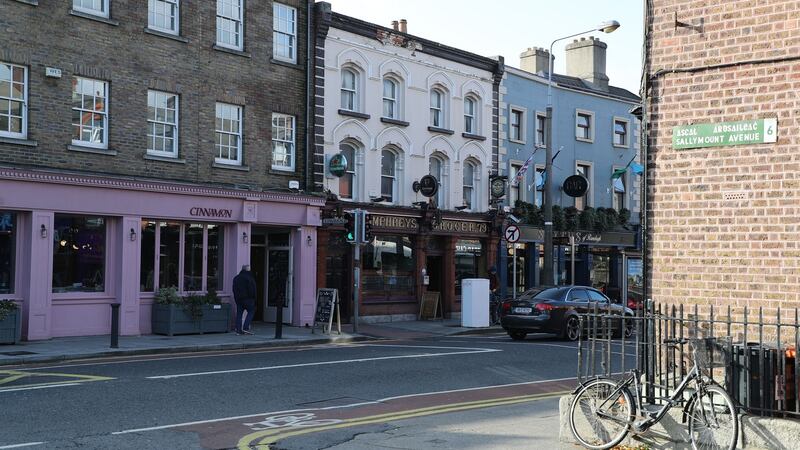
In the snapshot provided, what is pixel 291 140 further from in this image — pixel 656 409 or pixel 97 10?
pixel 656 409

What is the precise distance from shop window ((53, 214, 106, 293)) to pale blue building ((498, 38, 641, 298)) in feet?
51.5

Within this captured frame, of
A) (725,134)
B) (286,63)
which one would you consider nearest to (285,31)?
(286,63)

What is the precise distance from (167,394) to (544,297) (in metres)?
12.8

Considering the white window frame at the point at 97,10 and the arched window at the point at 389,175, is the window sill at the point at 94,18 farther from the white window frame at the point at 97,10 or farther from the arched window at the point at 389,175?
the arched window at the point at 389,175

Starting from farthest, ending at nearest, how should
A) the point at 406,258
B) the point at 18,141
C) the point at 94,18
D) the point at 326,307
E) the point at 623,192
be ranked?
the point at 623,192 < the point at 406,258 < the point at 326,307 < the point at 94,18 < the point at 18,141

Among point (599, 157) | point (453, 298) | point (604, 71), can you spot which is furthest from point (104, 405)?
point (604, 71)

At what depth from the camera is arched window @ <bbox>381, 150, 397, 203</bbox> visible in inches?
1103

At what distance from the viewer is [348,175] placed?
27.0 metres

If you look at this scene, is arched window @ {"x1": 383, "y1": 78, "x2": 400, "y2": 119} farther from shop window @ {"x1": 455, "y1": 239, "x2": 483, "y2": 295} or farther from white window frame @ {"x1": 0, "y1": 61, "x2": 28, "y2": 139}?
white window frame @ {"x1": 0, "y1": 61, "x2": 28, "y2": 139}

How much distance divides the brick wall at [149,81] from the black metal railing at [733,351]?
14.4 m

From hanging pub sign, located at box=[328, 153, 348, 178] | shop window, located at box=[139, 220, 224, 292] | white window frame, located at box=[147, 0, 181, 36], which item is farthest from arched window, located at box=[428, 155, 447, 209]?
white window frame, located at box=[147, 0, 181, 36]

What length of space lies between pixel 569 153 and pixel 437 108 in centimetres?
771

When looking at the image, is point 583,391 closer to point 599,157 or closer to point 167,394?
point 167,394

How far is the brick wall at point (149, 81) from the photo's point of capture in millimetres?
19266
